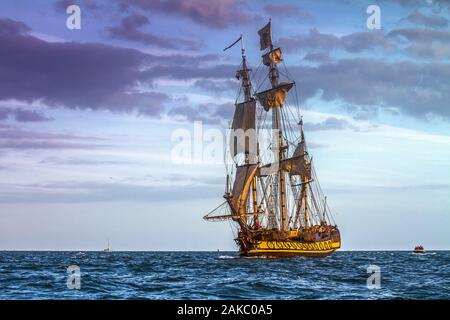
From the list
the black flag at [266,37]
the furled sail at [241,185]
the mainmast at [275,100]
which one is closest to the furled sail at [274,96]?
the mainmast at [275,100]

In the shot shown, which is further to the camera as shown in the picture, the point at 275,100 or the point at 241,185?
the point at 275,100

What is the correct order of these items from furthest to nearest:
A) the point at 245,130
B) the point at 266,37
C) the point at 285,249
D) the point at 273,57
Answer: the point at 266,37 < the point at 273,57 < the point at 245,130 < the point at 285,249

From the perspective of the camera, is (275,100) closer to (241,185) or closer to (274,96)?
(274,96)

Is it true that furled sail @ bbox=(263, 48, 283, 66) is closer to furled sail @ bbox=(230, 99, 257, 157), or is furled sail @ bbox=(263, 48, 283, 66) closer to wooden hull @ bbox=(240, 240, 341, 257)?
furled sail @ bbox=(230, 99, 257, 157)

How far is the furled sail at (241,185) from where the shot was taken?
101412mm

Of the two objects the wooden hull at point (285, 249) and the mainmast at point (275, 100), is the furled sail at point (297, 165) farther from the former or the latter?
the wooden hull at point (285, 249)

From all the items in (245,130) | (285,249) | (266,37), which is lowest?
(285,249)

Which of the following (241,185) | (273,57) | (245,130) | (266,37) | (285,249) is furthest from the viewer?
(266,37)

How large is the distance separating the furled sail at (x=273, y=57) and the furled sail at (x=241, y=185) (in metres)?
22.8

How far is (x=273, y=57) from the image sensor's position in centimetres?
11488

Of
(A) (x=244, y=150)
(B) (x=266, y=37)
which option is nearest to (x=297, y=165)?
(A) (x=244, y=150)

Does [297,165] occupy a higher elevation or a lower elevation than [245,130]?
lower

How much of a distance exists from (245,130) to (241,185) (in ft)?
34.9
